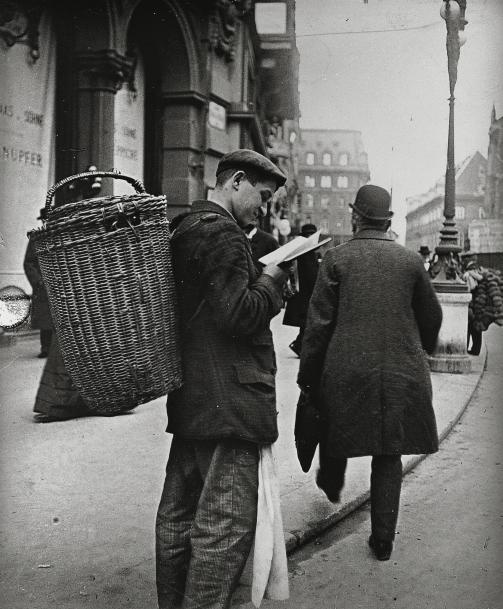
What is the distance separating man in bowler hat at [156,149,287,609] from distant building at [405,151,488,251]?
52.7 meters

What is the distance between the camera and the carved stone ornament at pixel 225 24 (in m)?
13.8

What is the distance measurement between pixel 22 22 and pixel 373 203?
768cm

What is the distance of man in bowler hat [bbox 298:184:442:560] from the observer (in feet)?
11.8

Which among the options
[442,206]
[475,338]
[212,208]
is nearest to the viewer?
[212,208]

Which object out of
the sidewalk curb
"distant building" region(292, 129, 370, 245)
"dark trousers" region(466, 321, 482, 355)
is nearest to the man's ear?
the sidewalk curb

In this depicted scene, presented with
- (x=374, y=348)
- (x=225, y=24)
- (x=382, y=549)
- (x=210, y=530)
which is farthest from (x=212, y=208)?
(x=225, y=24)

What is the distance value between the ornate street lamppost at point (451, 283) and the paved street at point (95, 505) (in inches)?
120

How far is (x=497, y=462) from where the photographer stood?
5648 millimetres

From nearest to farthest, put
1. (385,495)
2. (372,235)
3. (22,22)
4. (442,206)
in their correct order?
(385,495) → (372,235) → (22,22) → (442,206)

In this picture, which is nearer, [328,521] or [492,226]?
[328,521]

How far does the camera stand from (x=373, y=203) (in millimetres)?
3760

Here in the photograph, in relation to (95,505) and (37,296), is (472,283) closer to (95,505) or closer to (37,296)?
(37,296)

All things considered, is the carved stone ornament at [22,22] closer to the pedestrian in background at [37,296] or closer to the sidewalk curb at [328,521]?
the pedestrian in background at [37,296]

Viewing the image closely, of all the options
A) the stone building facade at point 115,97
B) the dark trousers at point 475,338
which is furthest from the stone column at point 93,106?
the dark trousers at point 475,338
